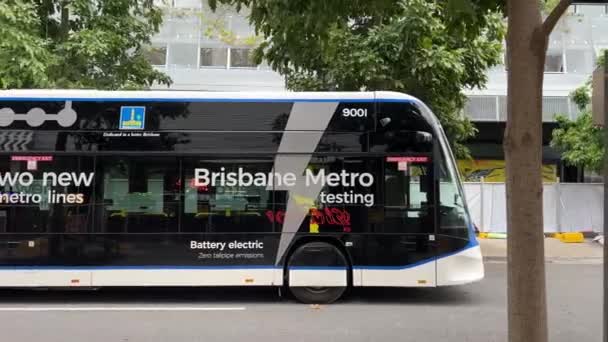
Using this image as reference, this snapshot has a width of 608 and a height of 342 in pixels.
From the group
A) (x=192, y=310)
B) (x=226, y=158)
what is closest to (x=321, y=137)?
(x=226, y=158)

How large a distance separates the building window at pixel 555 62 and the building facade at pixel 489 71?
0.03 metres

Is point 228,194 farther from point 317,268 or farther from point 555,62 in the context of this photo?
point 555,62

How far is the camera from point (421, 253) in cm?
820

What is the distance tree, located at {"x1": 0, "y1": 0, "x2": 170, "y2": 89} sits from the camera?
34.2 ft

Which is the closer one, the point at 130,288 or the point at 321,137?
the point at 321,137

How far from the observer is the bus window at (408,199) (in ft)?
27.0

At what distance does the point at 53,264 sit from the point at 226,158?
2.68 m

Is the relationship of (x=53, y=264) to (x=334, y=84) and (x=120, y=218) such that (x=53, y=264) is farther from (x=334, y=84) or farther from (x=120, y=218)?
(x=334, y=84)

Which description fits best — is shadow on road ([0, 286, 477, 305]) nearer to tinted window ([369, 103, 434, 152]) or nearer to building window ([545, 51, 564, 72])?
tinted window ([369, 103, 434, 152])

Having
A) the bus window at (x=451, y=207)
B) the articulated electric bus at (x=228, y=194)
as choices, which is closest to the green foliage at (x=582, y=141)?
the bus window at (x=451, y=207)

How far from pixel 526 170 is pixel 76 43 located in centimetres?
954

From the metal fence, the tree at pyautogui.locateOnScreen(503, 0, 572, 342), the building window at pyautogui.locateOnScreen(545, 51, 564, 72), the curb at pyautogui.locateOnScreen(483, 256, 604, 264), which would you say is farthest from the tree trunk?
the building window at pyautogui.locateOnScreen(545, 51, 564, 72)

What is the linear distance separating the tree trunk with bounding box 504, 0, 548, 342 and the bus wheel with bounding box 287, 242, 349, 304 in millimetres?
4416

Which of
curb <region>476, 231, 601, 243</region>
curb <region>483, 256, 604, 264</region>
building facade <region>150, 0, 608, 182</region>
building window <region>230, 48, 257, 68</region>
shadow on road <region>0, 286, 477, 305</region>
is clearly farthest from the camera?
building window <region>230, 48, 257, 68</region>
